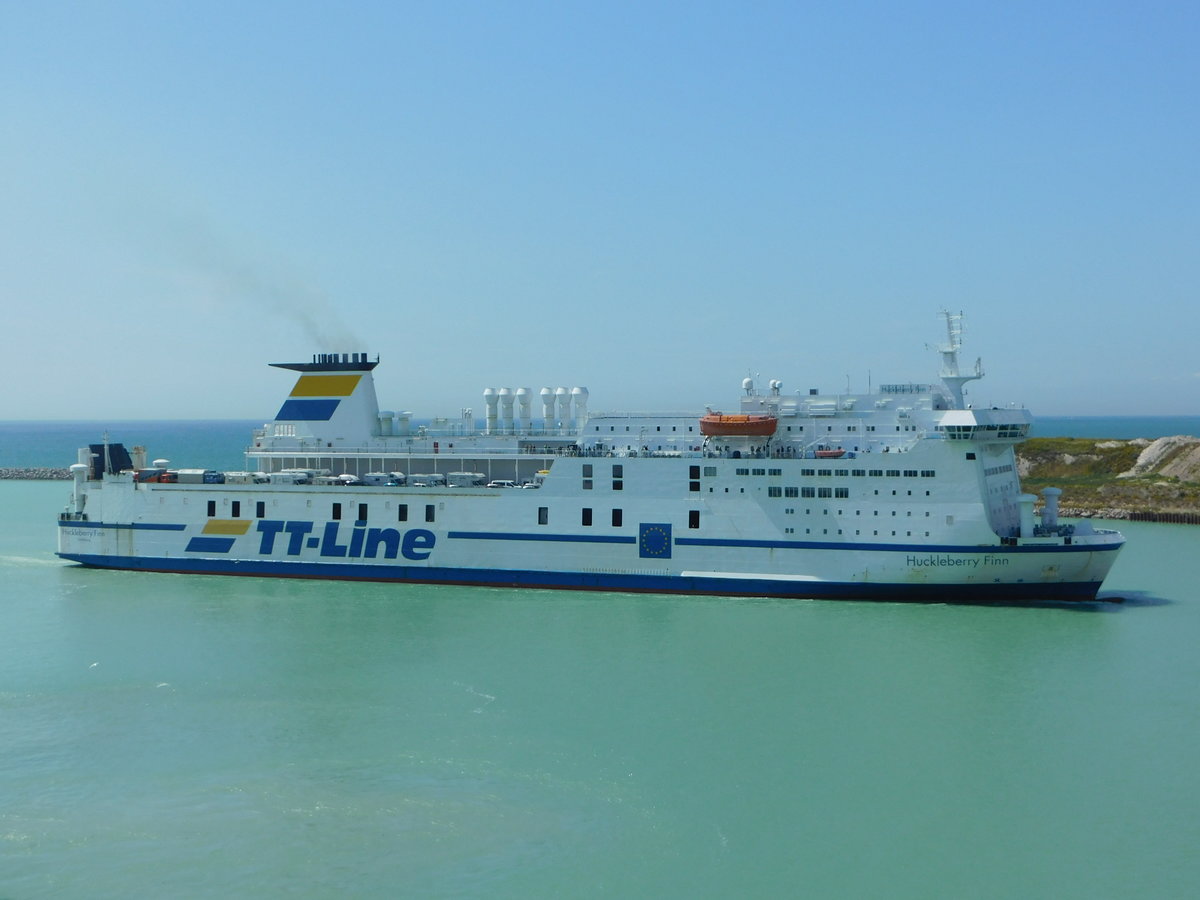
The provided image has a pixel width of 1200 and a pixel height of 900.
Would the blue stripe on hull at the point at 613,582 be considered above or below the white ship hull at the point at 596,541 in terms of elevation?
below

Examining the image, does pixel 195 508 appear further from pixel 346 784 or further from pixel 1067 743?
pixel 1067 743

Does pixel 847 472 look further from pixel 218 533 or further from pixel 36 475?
pixel 36 475

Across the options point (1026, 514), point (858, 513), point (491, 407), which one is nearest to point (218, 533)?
A: point (491, 407)

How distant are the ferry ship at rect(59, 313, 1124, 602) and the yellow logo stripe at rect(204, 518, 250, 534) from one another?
38 mm

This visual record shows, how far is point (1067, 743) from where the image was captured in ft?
→ 48.9

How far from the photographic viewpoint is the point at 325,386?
29.5 meters

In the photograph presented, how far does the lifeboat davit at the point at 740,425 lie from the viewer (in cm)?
2461

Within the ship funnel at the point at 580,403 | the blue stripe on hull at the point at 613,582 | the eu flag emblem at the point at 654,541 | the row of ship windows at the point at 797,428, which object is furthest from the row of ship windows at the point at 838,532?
the ship funnel at the point at 580,403

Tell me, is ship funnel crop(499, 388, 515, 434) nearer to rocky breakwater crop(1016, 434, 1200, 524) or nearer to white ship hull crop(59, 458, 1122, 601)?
white ship hull crop(59, 458, 1122, 601)

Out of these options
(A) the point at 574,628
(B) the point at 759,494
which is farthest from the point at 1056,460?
(A) the point at 574,628

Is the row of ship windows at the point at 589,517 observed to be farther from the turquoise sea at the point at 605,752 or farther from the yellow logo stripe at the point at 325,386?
the yellow logo stripe at the point at 325,386

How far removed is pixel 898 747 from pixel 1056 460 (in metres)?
45.8

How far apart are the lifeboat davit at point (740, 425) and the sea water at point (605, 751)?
418 centimetres

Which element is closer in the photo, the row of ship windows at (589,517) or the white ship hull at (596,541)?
the white ship hull at (596,541)
